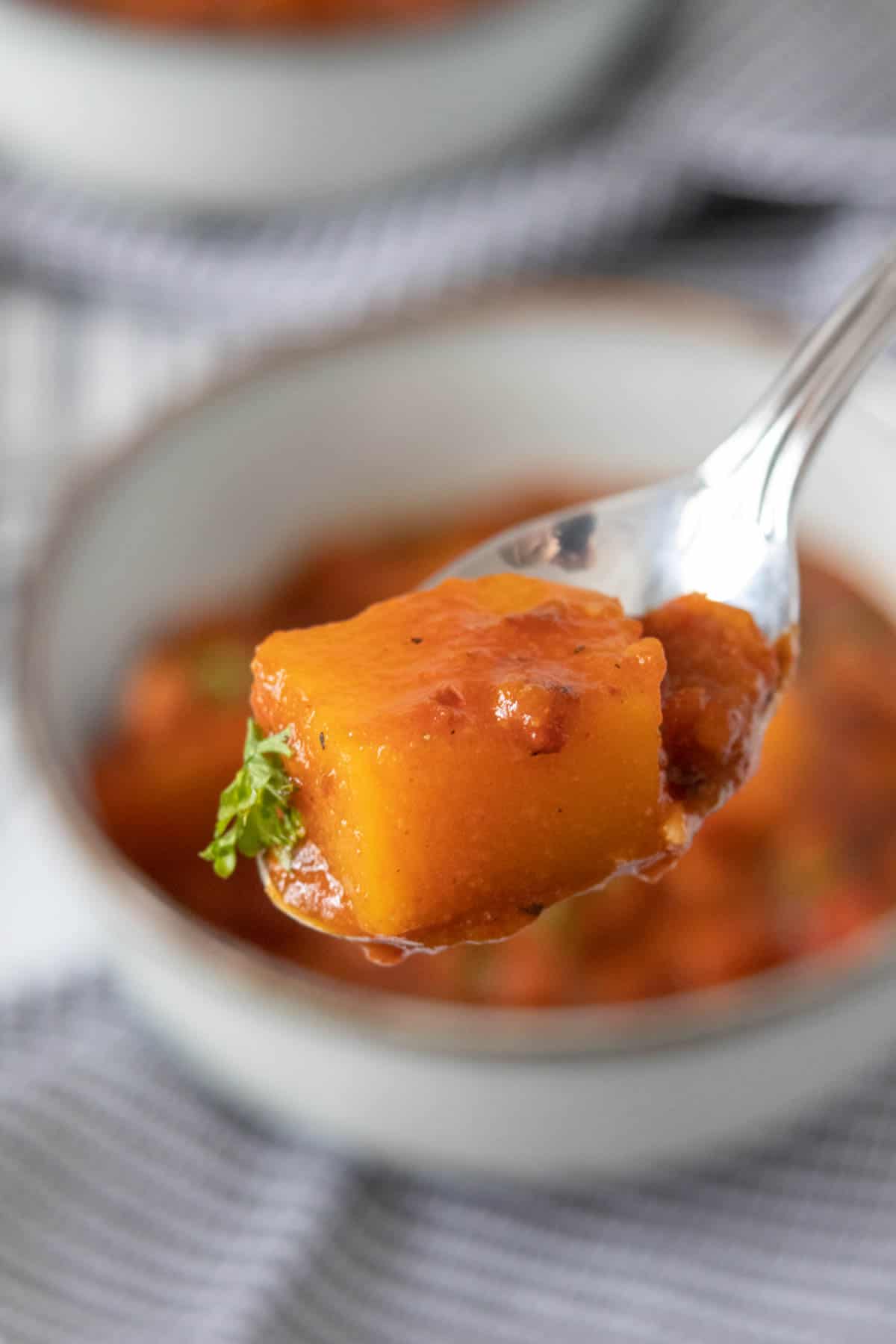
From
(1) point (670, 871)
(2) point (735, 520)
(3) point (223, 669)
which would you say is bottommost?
(3) point (223, 669)

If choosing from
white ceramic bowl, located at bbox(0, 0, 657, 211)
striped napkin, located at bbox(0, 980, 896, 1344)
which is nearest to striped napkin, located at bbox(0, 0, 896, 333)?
white ceramic bowl, located at bbox(0, 0, 657, 211)

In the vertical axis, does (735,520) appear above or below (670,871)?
above

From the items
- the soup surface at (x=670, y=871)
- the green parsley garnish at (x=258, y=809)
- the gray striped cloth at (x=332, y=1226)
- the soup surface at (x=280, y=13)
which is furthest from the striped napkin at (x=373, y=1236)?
the soup surface at (x=280, y=13)

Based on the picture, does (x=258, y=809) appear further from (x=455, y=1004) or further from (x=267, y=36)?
(x=267, y=36)

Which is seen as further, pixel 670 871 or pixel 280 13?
pixel 280 13

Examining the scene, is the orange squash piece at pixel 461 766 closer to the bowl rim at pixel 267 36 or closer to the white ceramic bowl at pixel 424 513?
the white ceramic bowl at pixel 424 513

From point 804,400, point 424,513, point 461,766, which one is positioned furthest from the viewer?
point 424,513

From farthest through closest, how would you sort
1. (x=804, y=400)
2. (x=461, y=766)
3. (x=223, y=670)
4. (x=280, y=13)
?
(x=280, y=13), (x=223, y=670), (x=804, y=400), (x=461, y=766)

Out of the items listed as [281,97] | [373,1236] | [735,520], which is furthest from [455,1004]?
[281,97]

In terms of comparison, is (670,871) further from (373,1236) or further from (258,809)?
(258,809)
